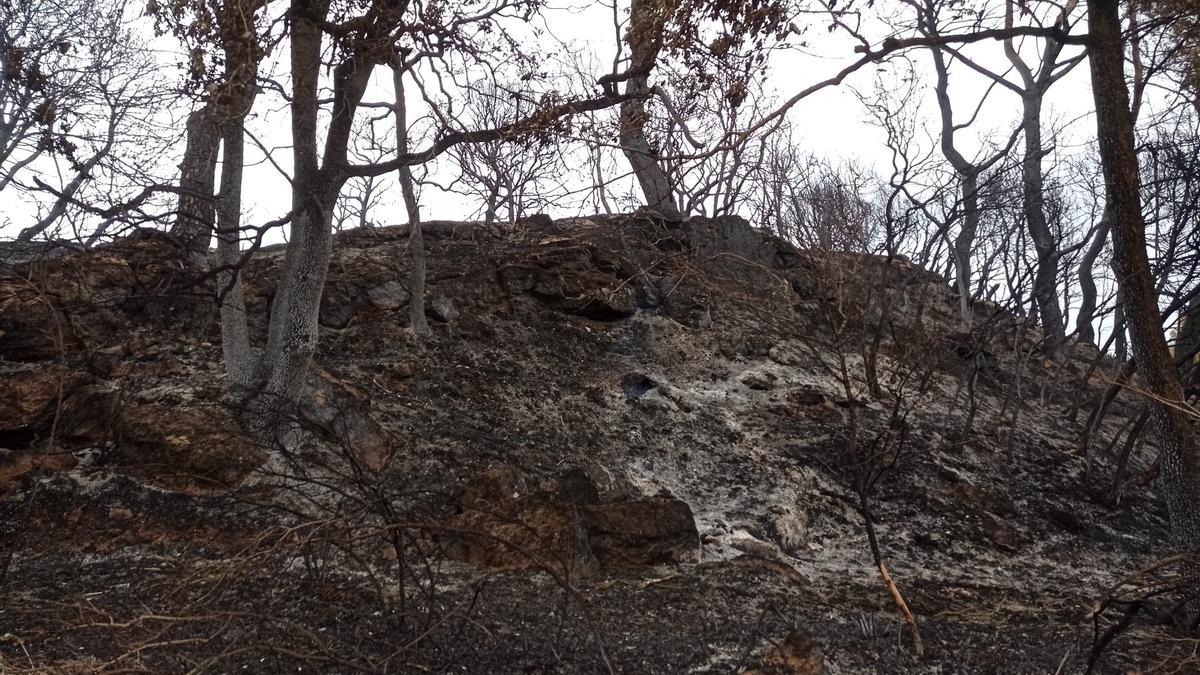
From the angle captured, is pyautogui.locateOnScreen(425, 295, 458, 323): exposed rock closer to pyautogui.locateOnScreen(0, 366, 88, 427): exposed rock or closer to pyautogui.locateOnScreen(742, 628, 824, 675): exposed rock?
pyautogui.locateOnScreen(0, 366, 88, 427): exposed rock

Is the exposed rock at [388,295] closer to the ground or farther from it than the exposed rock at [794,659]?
farther from it

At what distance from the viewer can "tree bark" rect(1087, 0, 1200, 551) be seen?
5.33 meters

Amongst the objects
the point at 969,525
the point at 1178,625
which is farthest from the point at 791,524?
the point at 1178,625

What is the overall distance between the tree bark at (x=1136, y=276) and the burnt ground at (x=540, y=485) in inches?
34.6

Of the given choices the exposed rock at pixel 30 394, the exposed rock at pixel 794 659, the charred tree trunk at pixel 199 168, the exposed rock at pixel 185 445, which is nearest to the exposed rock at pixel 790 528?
the exposed rock at pixel 794 659

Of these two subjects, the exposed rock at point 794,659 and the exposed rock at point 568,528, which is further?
the exposed rock at point 568,528

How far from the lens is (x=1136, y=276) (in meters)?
5.46

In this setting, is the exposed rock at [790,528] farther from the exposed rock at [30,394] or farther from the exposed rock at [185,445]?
the exposed rock at [30,394]

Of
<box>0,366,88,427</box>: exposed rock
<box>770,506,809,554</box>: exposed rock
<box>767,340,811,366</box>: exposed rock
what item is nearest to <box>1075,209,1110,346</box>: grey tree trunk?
<box>767,340,811,366</box>: exposed rock

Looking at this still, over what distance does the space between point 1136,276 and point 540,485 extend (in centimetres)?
433

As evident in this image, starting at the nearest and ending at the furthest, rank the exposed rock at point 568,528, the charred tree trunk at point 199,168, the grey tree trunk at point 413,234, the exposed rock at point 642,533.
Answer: the exposed rock at point 568,528 < the exposed rock at point 642,533 < the charred tree trunk at point 199,168 < the grey tree trunk at point 413,234

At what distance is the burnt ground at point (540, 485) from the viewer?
4.33 m

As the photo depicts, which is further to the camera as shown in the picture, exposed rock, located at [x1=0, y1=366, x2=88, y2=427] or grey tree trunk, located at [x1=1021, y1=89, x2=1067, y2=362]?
grey tree trunk, located at [x1=1021, y1=89, x2=1067, y2=362]

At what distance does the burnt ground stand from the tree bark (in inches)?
34.6
